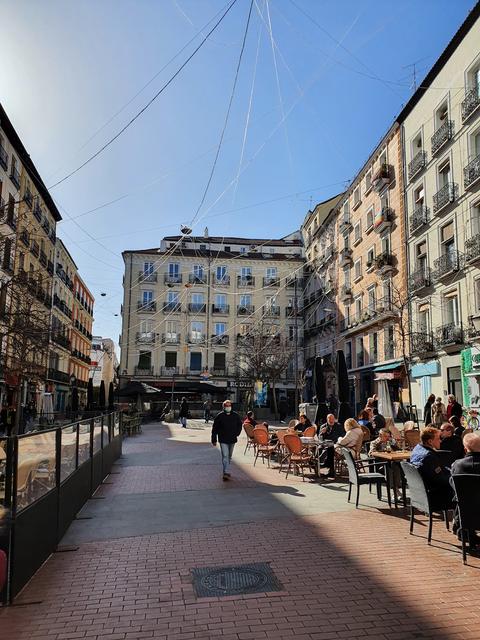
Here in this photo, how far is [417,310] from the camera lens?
1113 inches

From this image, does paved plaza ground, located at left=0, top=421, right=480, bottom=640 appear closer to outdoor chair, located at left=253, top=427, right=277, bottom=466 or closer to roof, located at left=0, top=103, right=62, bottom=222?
outdoor chair, located at left=253, top=427, right=277, bottom=466

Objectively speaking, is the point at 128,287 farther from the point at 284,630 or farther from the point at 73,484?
the point at 284,630

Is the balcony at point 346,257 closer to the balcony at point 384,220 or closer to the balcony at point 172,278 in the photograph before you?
the balcony at point 384,220

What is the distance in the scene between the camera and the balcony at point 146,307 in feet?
179

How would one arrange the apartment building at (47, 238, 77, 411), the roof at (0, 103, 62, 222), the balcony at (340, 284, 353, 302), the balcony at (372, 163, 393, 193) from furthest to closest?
the apartment building at (47, 238, 77, 411) → the balcony at (340, 284, 353, 302) → the balcony at (372, 163, 393, 193) → the roof at (0, 103, 62, 222)

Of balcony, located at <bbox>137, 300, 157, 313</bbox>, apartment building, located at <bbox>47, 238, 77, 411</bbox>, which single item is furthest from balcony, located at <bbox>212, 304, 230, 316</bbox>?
apartment building, located at <bbox>47, 238, 77, 411</bbox>

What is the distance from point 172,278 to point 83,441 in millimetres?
47948

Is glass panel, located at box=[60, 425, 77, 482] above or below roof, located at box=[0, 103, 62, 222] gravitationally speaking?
below

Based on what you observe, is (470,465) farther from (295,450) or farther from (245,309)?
(245,309)

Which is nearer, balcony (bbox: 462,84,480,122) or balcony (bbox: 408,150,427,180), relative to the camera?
balcony (bbox: 462,84,480,122)

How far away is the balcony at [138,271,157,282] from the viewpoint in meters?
54.6

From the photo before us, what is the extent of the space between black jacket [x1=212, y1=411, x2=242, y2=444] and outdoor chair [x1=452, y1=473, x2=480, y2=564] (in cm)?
606

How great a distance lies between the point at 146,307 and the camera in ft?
179

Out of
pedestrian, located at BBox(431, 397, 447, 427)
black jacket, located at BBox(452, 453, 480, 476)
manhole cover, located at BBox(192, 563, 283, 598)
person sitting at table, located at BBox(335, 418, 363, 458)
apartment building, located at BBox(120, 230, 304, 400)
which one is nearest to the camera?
manhole cover, located at BBox(192, 563, 283, 598)
